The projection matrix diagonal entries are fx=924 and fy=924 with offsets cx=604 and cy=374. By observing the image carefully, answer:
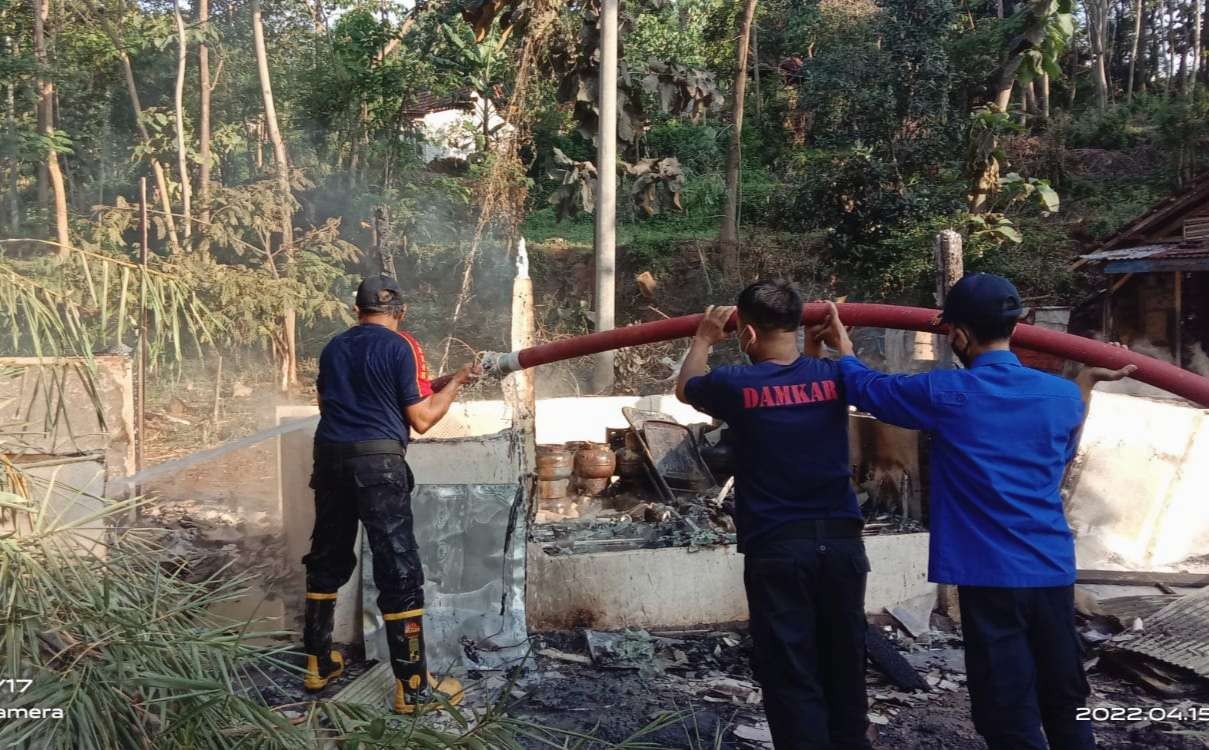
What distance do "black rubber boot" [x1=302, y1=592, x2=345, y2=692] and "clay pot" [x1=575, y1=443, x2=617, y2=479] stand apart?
174 inches

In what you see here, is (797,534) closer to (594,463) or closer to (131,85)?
(594,463)

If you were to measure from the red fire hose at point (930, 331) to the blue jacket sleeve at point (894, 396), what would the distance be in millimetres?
426

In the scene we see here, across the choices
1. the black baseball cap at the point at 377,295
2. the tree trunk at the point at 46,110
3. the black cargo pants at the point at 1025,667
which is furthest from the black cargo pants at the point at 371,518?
the tree trunk at the point at 46,110

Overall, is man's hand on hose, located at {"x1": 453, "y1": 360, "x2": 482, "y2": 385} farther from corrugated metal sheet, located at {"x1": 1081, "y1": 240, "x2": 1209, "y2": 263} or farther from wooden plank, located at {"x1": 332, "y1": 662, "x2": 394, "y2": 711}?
corrugated metal sheet, located at {"x1": 1081, "y1": 240, "x2": 1209, "y2": 263}

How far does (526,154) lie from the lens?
21.1 m

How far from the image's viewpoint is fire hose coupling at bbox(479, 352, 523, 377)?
14.3ft

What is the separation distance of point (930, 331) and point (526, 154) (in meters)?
18.6

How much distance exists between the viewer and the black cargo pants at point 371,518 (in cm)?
427

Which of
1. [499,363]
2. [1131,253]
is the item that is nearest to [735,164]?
[1131,253]

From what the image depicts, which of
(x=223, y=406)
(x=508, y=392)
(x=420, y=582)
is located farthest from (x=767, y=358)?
(x=223, y=406)

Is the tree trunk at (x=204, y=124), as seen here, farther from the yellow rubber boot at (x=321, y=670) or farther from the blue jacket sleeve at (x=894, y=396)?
the blue jacket sleeve at (x=894, y=396)

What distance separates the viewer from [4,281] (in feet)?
9.34

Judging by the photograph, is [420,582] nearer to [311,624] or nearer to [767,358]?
[311,624]

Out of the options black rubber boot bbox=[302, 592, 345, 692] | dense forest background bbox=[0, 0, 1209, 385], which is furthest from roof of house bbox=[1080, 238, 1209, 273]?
black rubber boot bbox=[302, 592, 345, 692]
